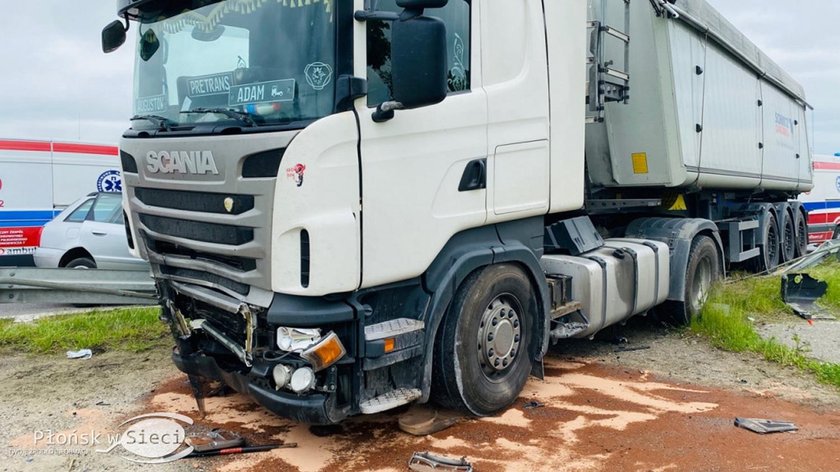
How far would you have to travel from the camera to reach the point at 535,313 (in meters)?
4.98

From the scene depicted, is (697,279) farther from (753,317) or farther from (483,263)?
(483,263)

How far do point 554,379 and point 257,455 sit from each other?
8.27 feet

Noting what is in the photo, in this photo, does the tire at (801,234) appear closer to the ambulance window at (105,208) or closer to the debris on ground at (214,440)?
the ambulance window at (105,208)

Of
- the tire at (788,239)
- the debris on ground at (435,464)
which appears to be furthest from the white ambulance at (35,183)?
the tire at (788,239)

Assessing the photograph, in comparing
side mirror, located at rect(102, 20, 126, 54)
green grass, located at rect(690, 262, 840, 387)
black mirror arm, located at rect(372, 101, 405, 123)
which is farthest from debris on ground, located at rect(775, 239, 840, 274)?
side mirror, located at rect(102, 20, 126, 54)

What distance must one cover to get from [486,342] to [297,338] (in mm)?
1387

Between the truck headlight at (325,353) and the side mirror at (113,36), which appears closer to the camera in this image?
the truck headlight at (325,353)

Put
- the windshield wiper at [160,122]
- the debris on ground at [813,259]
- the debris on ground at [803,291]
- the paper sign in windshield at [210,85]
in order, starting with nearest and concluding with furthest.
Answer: the paper sign in windshield at [210,85] < the windshield wiper at [160,122] < the debris on ground at [803,291] < the debris on ground at [813,259]

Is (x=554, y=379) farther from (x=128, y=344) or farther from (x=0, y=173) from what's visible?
(x=0, y=173)

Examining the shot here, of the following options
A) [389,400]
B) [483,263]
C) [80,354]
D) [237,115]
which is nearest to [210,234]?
→ [237,115]

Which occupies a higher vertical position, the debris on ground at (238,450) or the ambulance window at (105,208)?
the ambulance window at (105,208)

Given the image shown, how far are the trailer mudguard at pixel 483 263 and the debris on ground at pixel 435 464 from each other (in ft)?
1.25

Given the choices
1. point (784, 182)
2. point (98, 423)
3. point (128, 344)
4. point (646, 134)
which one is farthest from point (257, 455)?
point (784, 182)

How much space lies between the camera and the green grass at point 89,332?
6.45 m
